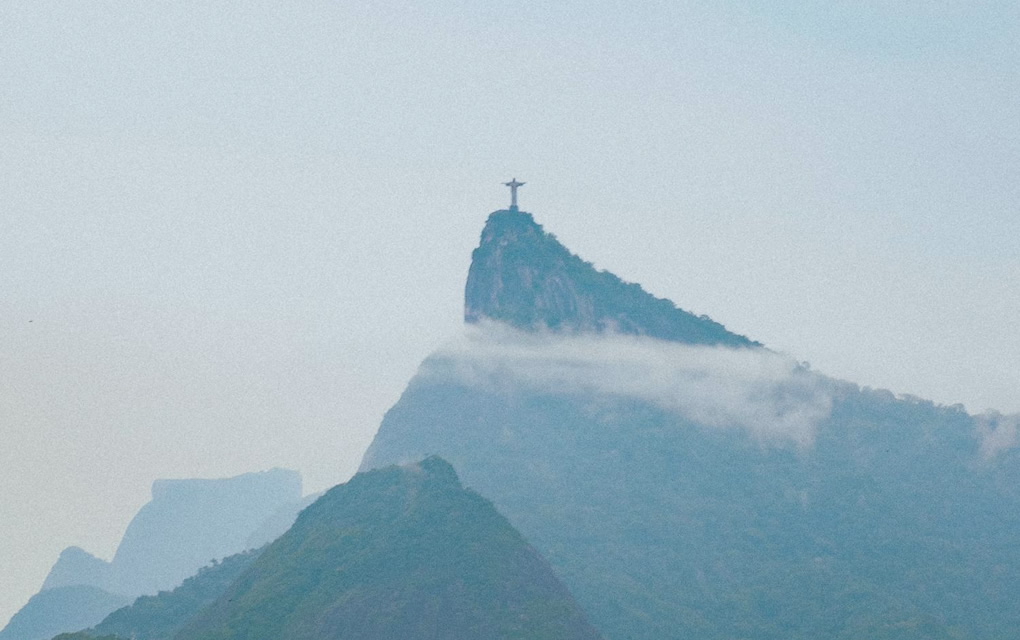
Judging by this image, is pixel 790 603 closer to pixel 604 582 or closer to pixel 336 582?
pixel 604 582

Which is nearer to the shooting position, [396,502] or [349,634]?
[349,634]

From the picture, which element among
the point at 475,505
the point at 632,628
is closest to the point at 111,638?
the point at 475,505

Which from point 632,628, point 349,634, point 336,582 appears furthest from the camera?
point 632,628

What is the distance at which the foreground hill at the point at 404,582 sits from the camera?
167 meters

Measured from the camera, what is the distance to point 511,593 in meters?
173

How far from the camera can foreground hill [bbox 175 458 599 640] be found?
167 m

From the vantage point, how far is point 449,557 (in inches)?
7062

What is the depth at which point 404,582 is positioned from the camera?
175 metres

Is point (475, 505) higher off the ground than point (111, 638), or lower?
higher

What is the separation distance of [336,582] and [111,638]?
26.2 metres

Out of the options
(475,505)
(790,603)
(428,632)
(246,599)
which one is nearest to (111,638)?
(246,599)

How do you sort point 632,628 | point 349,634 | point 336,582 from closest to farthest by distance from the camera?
point 349,634
point 336,582
point 632,628

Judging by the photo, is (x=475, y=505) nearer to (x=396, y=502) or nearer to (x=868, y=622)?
(x=396, y=502)

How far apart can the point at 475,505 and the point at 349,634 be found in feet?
102
